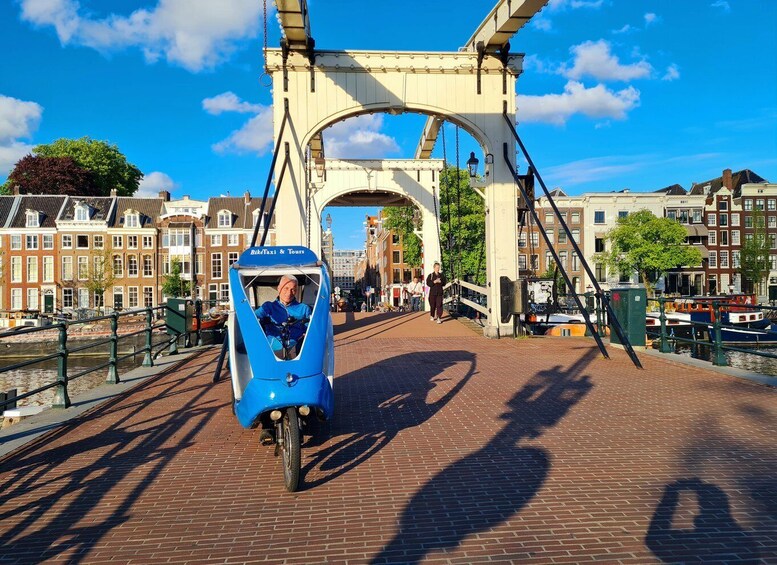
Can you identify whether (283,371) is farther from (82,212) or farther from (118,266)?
(118,266)

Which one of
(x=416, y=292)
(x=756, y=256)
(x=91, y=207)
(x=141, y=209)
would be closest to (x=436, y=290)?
(x=416, y=292)

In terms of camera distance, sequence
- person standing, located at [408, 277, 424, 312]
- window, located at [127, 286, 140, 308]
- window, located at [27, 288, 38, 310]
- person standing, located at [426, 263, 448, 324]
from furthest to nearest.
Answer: window, located at [127, 286, 140, 308] < window, located at [27, 288, 38, 310] < person standing, located at [408, 277, 424, 312] < person standing, located at [426, 263, 448, 324]

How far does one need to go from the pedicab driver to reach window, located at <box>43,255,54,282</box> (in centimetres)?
5541

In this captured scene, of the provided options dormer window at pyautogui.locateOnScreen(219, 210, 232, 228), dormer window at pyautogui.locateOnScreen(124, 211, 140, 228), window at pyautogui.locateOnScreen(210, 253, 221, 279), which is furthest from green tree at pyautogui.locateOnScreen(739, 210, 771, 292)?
dormer window at pyautogui.locateOnScreen(124, 211, 140, 228)

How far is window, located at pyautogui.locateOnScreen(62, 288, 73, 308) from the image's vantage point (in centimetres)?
5244

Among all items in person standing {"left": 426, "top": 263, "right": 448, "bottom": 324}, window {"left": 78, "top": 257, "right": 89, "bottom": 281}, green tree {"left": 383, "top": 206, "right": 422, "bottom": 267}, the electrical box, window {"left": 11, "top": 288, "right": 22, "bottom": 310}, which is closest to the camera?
the electrical box

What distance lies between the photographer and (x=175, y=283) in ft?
165

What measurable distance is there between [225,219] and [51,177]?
15101 millimetres

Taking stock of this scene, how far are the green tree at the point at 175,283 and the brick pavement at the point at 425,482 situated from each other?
149ft

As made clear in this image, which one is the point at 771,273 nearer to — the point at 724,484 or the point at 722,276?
the point at 722,276

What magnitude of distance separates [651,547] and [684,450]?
202 cm

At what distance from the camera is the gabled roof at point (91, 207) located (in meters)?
52.0

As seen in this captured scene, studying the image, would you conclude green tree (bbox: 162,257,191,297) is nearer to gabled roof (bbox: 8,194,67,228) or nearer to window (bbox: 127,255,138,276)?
window (bbox: 127,255,138,276)

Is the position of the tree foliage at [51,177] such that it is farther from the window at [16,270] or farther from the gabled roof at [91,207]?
the window at [16,270]
